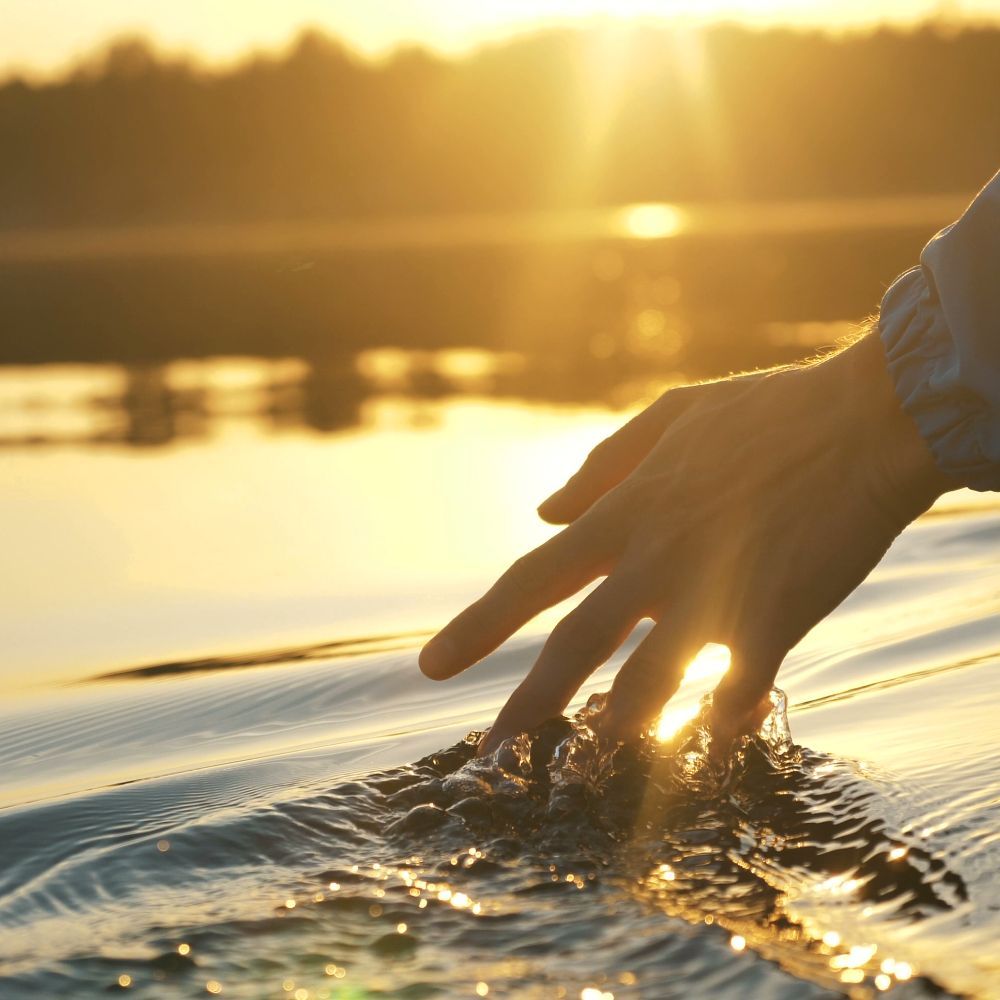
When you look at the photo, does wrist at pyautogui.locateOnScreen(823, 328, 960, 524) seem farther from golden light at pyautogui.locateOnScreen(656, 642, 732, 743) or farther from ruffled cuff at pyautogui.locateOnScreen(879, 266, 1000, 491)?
golden light at pyautogui.locateOnScreen(656, 642, 732, 743)

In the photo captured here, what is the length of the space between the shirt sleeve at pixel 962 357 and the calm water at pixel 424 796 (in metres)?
0.56

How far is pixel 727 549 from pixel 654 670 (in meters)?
0.19

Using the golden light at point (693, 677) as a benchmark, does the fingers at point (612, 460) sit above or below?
above

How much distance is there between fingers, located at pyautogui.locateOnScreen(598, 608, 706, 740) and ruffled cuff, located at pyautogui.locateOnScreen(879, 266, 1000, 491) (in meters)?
0.42

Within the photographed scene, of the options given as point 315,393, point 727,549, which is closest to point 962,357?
point 727,549

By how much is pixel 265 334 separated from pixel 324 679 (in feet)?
28.0

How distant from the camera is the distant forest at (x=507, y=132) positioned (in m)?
44.2

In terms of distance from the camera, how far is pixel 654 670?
2.03m

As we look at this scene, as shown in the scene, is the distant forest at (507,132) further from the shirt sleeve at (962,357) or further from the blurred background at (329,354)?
the shirt sleeve at (962,357)

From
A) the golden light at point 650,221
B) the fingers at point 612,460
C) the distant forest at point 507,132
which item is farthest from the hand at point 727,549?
the distant forest at point 507,132

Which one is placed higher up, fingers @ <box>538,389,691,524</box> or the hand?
fingers @ <box>538,389,691,524</box>

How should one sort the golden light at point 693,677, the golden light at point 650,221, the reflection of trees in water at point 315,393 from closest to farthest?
the golden light at point 693,677, the reflection of trees in water at point 315,393, the golden light at point 650,221

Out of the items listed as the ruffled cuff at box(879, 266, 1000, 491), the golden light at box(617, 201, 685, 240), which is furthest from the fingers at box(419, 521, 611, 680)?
the golden light at box(617, 201, 685, 240)

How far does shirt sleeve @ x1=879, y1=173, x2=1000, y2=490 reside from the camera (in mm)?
2102
